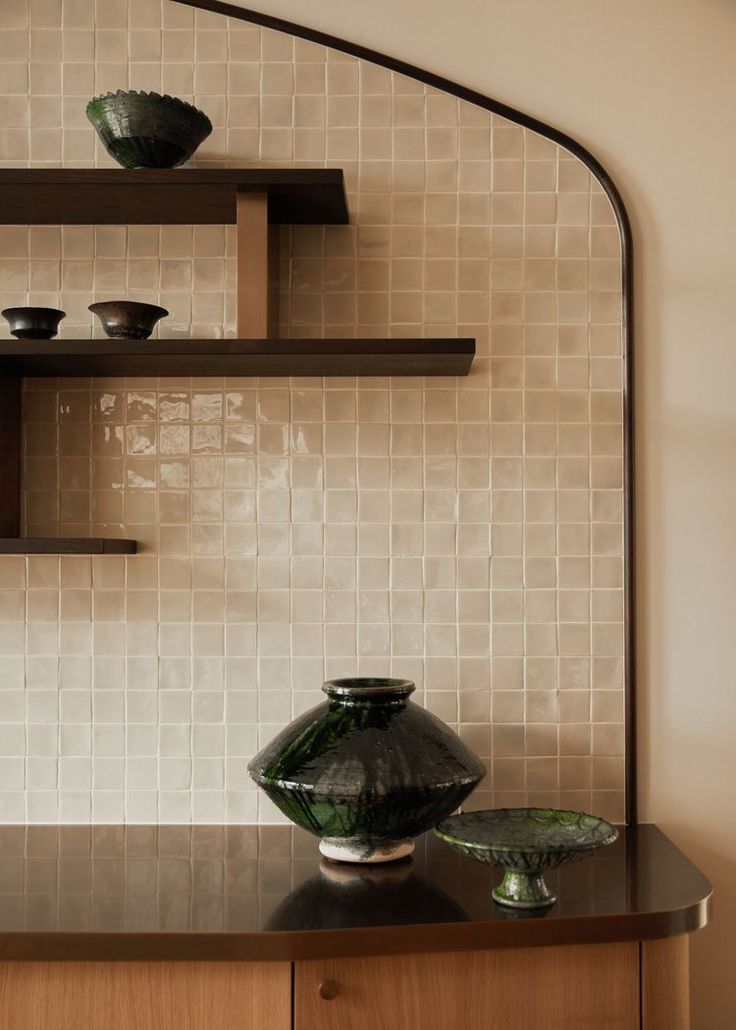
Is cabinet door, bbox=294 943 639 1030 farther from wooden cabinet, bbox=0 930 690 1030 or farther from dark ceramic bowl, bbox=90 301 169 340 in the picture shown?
dark ceramic bowl, bbox=90 301 169 340

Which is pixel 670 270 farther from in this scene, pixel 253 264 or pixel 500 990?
pixel 500 990

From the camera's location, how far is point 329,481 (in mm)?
1837

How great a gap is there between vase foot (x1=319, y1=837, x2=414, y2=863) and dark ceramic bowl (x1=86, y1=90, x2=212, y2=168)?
124 centimetres

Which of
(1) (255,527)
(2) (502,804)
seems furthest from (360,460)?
(2) (502,804)

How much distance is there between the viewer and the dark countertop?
4.23ft

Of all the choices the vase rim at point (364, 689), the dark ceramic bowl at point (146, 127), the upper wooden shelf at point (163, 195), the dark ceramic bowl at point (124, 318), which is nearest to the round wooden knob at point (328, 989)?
the vase rim at point (364, 689)

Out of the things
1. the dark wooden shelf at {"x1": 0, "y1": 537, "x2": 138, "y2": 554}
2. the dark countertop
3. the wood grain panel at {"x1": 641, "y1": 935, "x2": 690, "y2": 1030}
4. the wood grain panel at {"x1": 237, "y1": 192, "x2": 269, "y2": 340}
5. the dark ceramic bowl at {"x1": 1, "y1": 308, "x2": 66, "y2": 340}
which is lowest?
the wood grain panel at {"x1": 641, "y1": 935, "x2": 690, "y2": 1030}

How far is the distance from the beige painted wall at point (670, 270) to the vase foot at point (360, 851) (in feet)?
1.86

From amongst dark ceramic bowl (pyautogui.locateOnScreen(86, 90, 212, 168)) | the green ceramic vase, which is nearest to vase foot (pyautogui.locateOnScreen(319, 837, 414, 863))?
the green ceramic vase

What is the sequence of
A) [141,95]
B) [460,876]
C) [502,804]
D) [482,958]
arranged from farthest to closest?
[502,804] → [141,95] → [460,876] → [482,958]

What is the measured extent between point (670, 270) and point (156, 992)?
1.57 meters

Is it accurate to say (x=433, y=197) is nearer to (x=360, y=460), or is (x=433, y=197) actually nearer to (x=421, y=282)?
(x=421, y=282)

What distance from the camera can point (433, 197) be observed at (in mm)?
1850

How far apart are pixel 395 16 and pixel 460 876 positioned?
1.64 m
